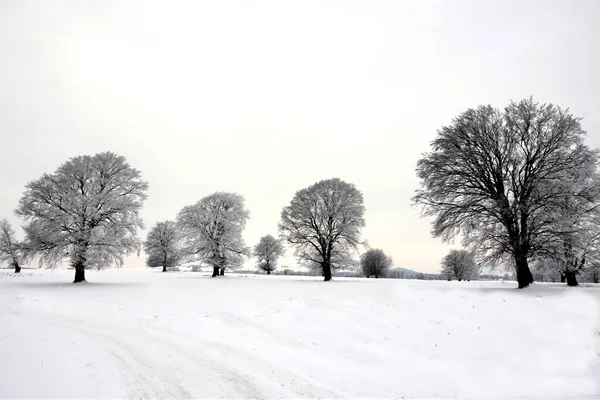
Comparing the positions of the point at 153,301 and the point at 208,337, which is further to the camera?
the point at 153,301

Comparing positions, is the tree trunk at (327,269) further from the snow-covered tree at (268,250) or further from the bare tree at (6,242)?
the bare tree at (6,242)

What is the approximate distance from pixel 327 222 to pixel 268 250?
37597 mm

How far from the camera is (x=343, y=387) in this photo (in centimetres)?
848

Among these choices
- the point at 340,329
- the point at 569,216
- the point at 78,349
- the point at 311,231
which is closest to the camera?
the point at 78,349

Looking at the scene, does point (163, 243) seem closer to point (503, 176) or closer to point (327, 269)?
point (327, 269)

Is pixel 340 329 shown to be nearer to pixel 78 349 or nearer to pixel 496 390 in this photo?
pixel 496 390

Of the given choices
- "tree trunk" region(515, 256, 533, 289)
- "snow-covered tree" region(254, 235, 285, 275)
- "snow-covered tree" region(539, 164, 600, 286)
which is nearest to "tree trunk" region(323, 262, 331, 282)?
"tree trunk" region(515, 256, 533, 289)

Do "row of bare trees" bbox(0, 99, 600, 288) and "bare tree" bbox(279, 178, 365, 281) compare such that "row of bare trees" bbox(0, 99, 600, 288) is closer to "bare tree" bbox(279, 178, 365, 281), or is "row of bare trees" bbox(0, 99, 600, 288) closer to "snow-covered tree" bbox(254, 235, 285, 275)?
"bare tree" bbox(279, 178, 365, 281)

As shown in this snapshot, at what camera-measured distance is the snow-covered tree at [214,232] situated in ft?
141

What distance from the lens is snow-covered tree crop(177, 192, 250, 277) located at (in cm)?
4288

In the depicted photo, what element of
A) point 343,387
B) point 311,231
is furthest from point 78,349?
point 311,231

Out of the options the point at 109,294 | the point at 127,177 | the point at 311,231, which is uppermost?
the point at 127,177

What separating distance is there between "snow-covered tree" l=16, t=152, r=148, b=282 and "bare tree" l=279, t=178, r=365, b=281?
689 inches

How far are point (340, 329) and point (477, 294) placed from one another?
359 inches
